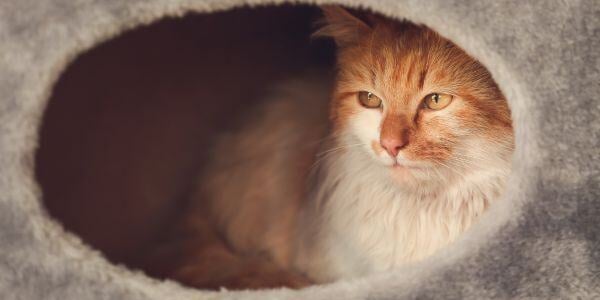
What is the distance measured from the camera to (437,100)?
1375mm

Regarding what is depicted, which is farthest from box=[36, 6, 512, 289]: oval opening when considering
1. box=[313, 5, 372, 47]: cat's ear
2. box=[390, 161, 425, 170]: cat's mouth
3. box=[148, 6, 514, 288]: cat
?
box=[390, 161, 425, 170]: cat's mouth

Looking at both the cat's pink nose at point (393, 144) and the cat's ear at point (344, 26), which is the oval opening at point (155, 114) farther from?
the cat's pink nose at point (393, 144)

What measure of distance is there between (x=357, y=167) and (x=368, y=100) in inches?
7.1

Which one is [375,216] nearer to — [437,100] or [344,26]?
[437,100]

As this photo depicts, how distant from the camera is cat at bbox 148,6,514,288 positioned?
1363mm

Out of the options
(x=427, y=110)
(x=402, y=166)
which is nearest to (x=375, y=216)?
(x=402, y=166)

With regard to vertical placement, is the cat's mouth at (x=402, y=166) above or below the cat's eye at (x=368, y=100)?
below

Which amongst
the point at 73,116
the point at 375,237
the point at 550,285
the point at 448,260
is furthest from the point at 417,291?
the point at 73,116

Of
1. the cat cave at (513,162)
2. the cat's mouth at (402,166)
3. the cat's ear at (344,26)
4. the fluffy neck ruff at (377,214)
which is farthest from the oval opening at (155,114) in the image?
the cat cave at (513,162)

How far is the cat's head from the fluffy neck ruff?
43mm

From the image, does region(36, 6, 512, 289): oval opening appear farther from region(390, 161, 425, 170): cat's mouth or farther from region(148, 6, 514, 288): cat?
region(390, 161, 425, 170): cat's mouth

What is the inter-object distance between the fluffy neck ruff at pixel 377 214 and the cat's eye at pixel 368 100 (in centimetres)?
13

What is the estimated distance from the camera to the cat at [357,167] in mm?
1363

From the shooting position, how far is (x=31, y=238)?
4.01ft
